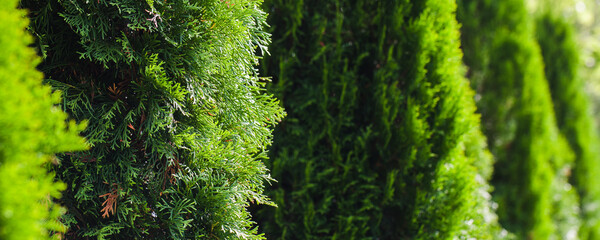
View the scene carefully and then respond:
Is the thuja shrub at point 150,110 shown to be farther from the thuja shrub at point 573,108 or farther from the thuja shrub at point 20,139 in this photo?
the thuja shrub at point 573,108

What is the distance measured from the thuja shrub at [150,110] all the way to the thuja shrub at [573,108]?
961 cm

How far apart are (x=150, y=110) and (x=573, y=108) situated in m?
10.6

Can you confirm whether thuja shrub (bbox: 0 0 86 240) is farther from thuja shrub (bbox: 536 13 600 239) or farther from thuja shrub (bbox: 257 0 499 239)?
thuja shrub (bbox: 536 13 600 239)

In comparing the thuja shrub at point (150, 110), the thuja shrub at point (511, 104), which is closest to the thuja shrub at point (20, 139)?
the thuja shrub at point (150, 110)

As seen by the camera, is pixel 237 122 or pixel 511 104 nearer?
pixel 237 122

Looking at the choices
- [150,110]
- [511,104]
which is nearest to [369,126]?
[150,110]

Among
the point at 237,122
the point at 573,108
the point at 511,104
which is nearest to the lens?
the point at 237,122

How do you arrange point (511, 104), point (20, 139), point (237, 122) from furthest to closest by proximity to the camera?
point (511, 104)
point (237, 122)
point (20, 139)

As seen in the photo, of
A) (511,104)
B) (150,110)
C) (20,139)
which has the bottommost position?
(20,139)

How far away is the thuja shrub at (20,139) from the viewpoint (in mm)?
1028

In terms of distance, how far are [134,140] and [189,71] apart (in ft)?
1.59

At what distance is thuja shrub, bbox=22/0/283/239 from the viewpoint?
6.36ft

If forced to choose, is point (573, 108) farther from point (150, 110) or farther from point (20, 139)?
point (20, 139)

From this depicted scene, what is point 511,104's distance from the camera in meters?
7.02
